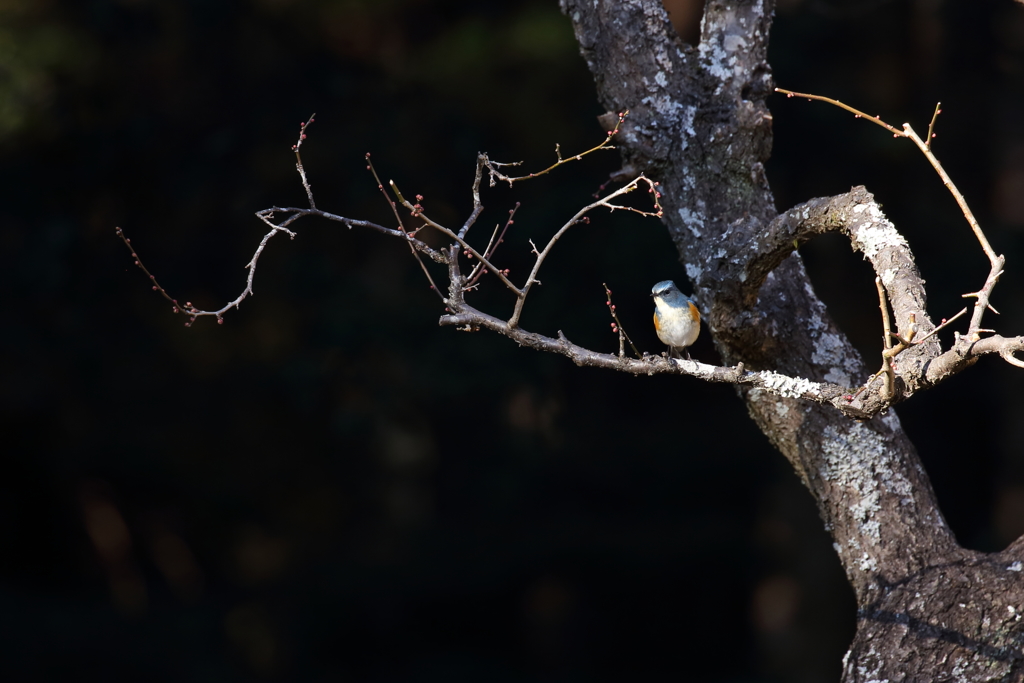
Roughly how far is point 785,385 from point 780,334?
24.4 inches

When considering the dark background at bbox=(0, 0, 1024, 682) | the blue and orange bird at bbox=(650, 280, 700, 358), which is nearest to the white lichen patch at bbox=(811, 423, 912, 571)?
the blue and orange bird at bbox=(650, 280, 700, 358)

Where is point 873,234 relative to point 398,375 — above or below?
below

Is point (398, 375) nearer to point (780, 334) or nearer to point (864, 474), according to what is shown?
point (780, 334)

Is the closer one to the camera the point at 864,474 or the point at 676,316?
the point at 864,474

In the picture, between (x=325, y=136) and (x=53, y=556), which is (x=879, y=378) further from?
(x=53, y=556)

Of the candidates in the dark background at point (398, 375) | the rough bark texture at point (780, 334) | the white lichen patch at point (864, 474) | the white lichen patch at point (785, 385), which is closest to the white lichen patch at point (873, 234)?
the rough bark texture at point (780, 334)

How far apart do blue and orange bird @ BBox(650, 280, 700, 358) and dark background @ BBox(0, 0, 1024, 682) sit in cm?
168

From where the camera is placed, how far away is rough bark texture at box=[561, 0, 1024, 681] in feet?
7.54

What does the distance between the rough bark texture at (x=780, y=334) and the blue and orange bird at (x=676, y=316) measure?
0.12 meters

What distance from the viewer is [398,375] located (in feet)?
15.6

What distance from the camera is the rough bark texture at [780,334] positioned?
230cm

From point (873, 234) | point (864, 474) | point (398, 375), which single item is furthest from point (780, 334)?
point (398, 375)

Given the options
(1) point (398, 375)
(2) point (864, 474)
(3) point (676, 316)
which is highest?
(1) point (398, 375)

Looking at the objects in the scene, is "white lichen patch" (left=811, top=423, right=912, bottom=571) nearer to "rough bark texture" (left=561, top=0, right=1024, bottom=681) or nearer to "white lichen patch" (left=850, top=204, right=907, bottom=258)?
"rough bark texture" (left=561, top=0, right=1024, bottom=681)
